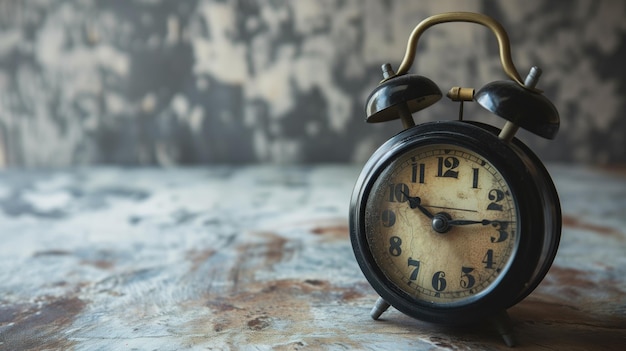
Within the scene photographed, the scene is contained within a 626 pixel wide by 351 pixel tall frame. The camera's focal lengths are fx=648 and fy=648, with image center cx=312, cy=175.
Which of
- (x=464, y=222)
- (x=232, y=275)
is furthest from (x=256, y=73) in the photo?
(x=464, y=222)

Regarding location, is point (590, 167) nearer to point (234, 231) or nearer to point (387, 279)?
point (234, 231)

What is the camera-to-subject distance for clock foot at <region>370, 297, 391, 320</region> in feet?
4.31

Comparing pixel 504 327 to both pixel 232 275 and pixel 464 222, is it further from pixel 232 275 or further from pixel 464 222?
pixel 232 275

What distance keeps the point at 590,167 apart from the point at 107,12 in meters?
2.60

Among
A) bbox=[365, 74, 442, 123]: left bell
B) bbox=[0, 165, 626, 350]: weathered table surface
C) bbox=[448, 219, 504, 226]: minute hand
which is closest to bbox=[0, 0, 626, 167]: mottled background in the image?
bbox=[0, 165, 626, 350]: weathered table surface

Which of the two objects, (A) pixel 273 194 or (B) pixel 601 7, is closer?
(A) pixel 273 194

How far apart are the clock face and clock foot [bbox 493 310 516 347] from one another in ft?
0.22

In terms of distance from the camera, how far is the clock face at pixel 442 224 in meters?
1.19

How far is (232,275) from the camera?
1.67 m

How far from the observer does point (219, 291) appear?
5.04 feet

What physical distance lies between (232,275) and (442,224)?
2.15ft

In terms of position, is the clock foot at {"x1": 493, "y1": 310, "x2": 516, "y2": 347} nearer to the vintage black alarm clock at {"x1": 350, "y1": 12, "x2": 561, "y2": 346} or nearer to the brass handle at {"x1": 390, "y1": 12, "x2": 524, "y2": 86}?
the vintage black alarm clock at {"x1": 350, "y1": 12, "x2": 561, "y2": 346}

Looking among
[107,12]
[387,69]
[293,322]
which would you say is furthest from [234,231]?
[107,12]

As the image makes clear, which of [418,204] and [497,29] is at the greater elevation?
[497,29]
